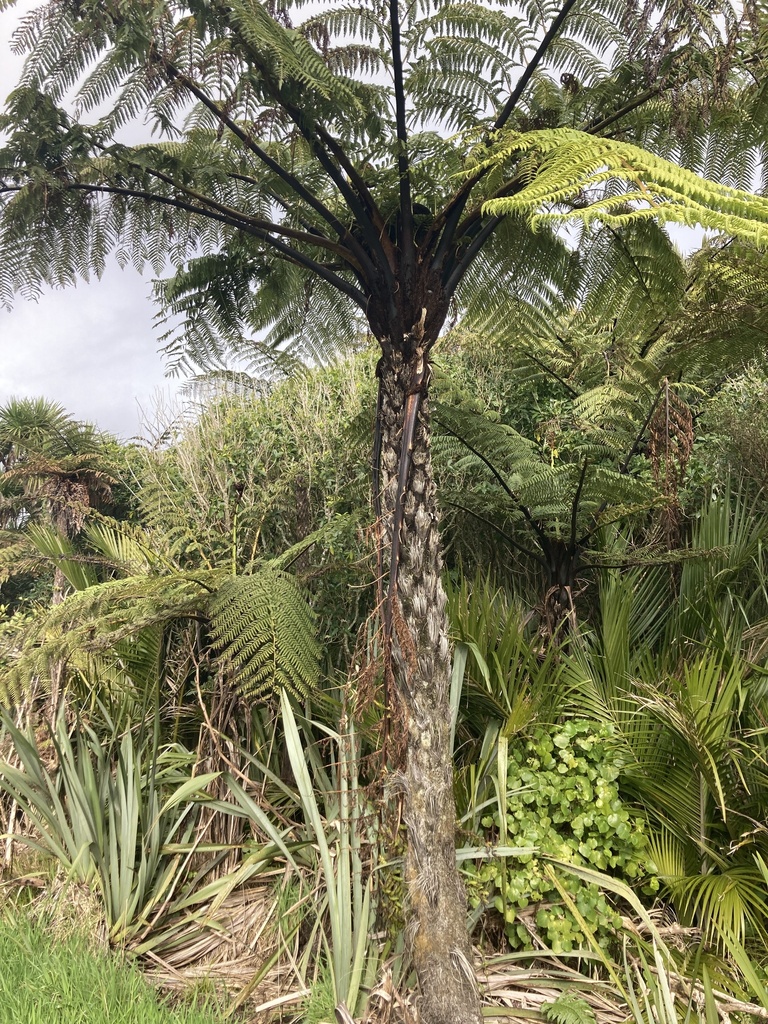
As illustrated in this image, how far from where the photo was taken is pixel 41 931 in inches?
117

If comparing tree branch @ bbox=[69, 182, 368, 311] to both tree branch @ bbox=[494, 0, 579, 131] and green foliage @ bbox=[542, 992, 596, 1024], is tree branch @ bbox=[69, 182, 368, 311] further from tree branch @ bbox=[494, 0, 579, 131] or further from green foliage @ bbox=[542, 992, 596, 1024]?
green foliage @ bbox=[542, 992, 596, 1024]

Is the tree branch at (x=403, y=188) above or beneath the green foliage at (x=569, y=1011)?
above

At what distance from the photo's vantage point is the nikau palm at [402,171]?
236cm

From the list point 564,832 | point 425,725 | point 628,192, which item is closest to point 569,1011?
point 564,832

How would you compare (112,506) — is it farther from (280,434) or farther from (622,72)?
(622,72)

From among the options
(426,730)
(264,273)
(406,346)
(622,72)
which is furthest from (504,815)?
(622,72)

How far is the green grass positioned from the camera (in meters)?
2.42

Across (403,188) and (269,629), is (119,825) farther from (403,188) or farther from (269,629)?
(403,188)

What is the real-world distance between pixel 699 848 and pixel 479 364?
16.2 feet

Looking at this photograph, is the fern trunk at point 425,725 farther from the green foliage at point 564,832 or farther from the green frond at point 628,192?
the green frond at point 628,192

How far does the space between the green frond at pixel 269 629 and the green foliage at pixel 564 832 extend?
3.45 feet

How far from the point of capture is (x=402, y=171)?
274 cm

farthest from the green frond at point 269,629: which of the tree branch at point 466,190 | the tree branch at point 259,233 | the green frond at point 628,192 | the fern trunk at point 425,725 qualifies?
the green frond at point 628,192

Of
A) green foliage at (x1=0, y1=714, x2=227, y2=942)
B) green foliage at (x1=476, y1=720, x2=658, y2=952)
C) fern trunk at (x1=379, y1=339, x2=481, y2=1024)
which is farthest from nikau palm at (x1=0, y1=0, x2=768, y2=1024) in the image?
green foliage at (x1=0, y1=714, x2=227, y2=942)
